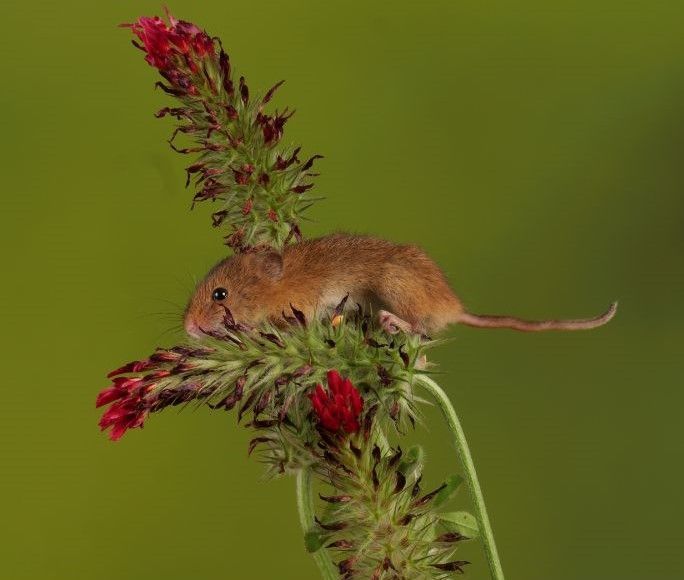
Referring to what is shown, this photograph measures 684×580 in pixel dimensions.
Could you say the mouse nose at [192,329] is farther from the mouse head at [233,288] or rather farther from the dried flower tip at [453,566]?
the dried flower tip at [453,566]

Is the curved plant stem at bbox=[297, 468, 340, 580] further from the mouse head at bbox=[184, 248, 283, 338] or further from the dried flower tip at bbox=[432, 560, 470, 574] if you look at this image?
the mouse head at bbox=[184, 248, 283, 338]

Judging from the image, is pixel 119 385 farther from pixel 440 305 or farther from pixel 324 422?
pixel 440 305

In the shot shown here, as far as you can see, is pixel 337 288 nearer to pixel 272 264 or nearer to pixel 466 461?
pixel 272 264

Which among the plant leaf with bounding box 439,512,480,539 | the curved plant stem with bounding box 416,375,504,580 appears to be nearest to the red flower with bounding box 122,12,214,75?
the curved plant stem with bounding box 416,375,504,580

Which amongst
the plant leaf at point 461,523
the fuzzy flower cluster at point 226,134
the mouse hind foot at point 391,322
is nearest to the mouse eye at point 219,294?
the fuzzy flower cluster at point 226,134

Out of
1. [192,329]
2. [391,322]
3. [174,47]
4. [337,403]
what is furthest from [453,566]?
[174,47]

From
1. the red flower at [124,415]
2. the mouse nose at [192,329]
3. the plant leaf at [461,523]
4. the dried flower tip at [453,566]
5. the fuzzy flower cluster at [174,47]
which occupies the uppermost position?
the fuzzy flower cluster at [174,47]
